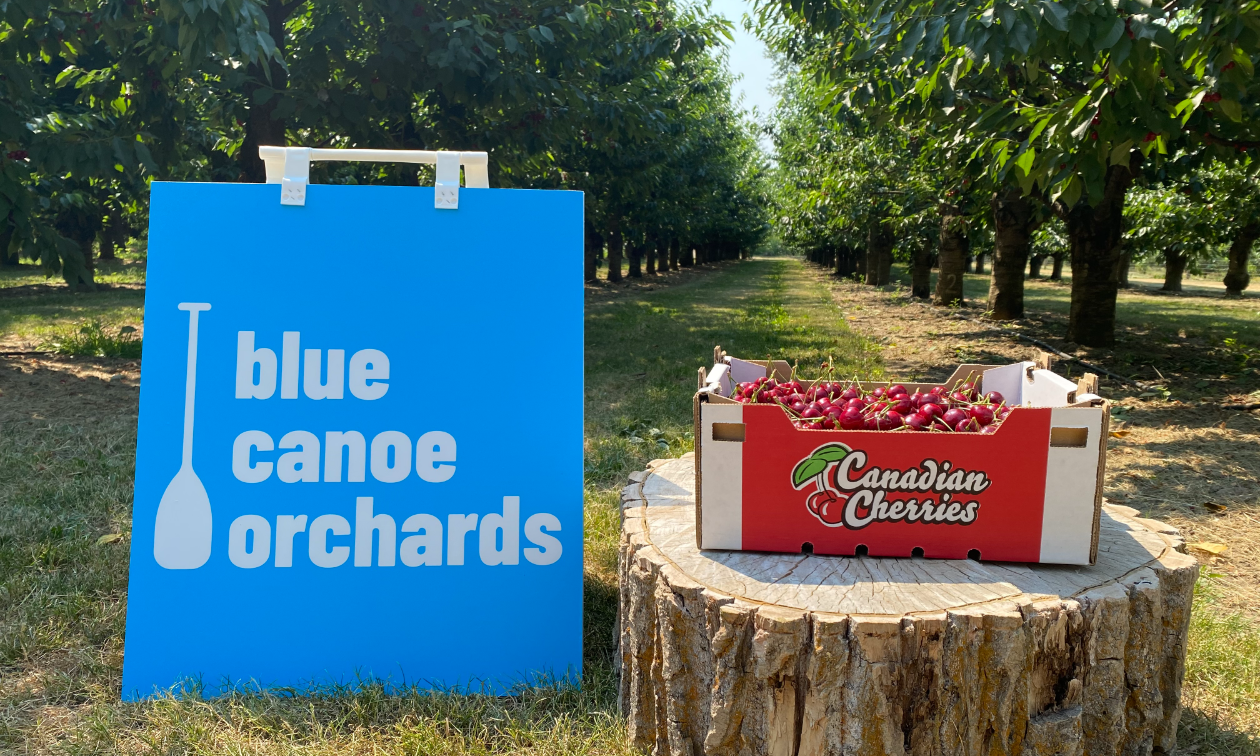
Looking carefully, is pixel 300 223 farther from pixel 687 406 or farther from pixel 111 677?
pixel 687 406

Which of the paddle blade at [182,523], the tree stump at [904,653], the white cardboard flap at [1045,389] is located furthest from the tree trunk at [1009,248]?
the paddle blade at [182,523]

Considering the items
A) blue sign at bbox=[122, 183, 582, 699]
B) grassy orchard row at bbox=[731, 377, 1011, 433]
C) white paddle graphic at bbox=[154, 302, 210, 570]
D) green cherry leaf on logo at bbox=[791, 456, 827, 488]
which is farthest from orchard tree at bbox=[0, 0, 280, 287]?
green cherry leaf on logo at bbox=[791, 456, 827, 488]

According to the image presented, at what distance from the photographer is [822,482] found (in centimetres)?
215

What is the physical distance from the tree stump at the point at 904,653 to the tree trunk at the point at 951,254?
45.3ft

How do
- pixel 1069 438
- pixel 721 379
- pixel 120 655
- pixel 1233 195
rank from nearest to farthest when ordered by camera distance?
pixel 1069 438 < pixel 721 379 < pixel 120 655 < pixel 1233 195

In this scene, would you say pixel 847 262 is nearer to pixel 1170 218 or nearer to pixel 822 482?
pixel 1170 218

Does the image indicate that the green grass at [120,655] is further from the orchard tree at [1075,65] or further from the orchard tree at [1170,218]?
the orchard tree at [1170,218]

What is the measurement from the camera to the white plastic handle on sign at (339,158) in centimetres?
247

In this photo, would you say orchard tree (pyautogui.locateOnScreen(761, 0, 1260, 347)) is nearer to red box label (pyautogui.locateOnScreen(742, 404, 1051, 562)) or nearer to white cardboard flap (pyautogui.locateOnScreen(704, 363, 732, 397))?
white cardboard flap (pyautogui.locateOnScreen(704, 363, 732, 397))

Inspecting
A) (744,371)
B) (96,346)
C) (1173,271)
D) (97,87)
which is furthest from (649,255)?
(744,371)

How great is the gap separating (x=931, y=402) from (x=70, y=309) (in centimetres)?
1557

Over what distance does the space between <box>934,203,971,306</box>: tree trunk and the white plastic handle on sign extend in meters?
13.8

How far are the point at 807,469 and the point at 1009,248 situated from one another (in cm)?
1276

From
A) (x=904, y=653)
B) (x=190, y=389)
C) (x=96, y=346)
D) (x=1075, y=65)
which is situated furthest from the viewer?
(x=96, y=346)
